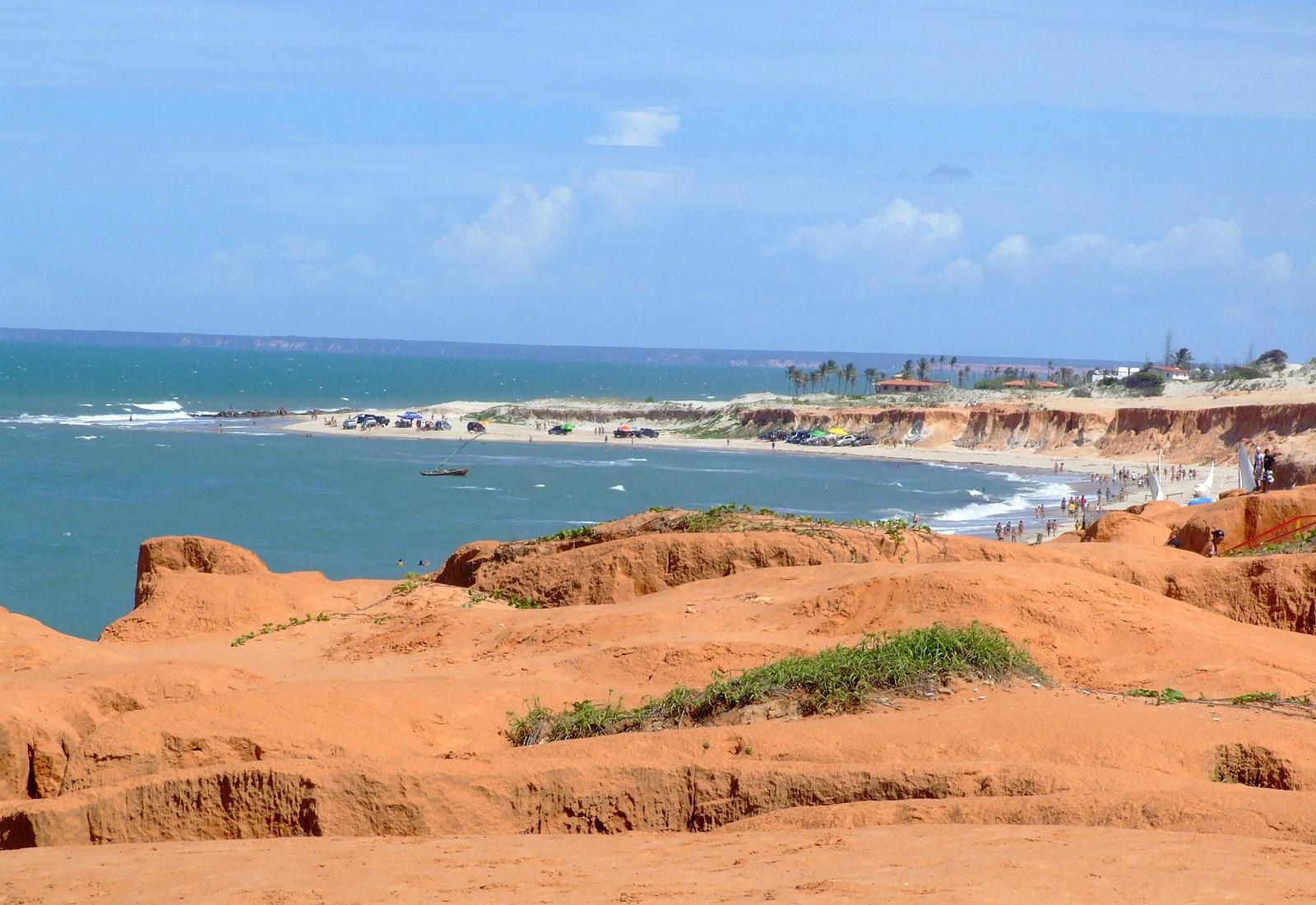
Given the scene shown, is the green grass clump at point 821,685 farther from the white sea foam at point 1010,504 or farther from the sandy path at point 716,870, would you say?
the white sea foam at point 1010,504

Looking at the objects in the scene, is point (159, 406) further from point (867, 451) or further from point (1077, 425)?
point (1077, 425)

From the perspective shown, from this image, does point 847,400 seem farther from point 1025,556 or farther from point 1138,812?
point 1138,812

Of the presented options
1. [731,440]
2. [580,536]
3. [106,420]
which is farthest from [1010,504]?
[106,420]

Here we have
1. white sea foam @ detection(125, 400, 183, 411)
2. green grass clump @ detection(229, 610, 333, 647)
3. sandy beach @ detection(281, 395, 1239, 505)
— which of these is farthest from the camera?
white sea foam @ detection(125, 400, 183, 411)

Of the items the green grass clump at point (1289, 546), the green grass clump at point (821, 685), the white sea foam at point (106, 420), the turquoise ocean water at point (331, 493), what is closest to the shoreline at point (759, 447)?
the turquoise ocean water at point (331, 493)

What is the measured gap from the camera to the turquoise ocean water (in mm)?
45469

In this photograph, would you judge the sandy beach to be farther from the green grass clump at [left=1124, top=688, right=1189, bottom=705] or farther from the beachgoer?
the green grass clump at [left=1124, top=688, right=1189, bottom=705]

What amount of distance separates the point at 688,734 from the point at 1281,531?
17.7 meters

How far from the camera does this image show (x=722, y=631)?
14844 mm

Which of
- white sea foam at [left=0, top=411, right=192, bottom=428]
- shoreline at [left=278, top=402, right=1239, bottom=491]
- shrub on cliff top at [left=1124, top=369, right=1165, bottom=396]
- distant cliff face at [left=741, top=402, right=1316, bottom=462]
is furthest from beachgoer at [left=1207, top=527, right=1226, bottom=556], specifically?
white sea foam at [left=0, top=411, right=192, bottom=428]

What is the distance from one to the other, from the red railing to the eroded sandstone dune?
5756mm

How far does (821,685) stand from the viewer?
10.8 metres

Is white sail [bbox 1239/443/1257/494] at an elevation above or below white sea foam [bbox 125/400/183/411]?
above

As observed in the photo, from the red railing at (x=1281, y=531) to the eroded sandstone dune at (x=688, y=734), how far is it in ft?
18.9
